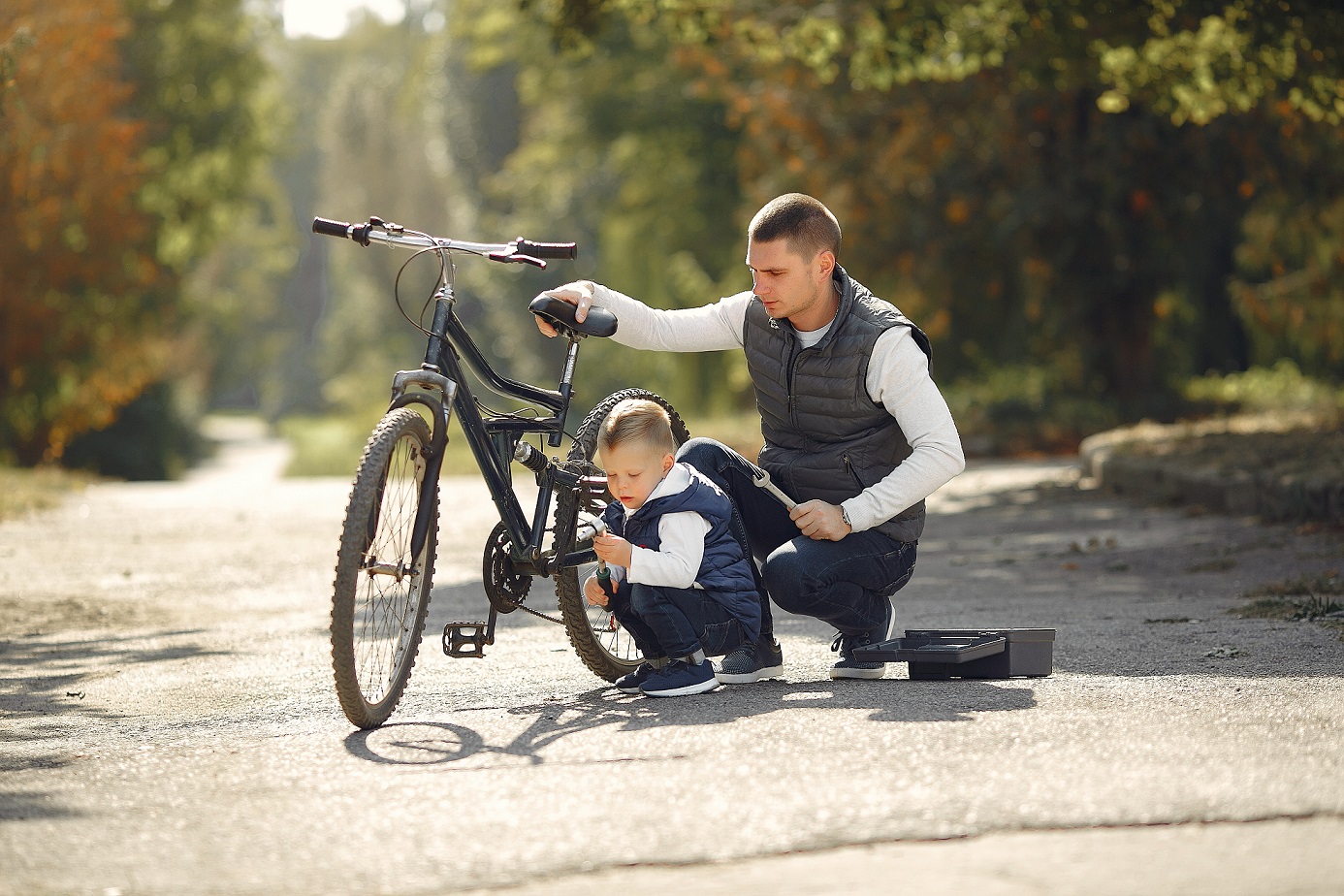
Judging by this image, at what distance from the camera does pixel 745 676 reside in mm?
5027

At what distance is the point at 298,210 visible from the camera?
102500mm

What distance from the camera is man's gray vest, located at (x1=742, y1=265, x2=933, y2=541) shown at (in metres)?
5.00

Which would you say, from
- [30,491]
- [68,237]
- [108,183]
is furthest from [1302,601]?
[68,237]

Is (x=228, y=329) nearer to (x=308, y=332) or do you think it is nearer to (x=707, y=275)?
(x=707, y=275)

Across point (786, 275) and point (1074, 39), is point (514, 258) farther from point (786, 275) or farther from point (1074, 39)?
point (1074, 39)

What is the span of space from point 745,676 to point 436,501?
43.6 inches

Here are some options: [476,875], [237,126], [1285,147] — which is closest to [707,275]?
[237,126]

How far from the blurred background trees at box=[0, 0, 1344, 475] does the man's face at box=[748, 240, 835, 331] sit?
5.32 metres

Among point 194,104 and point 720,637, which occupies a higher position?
point 194,104

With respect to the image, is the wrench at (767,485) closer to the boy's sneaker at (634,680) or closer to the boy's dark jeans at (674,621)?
the boy's dark jeans at (674,621)

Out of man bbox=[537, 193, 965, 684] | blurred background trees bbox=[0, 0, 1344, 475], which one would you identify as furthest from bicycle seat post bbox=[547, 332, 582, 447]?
blurred background trees bbox=[0, 0, 1344, 475]

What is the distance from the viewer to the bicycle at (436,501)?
4367 millimetres

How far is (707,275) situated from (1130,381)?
998cm

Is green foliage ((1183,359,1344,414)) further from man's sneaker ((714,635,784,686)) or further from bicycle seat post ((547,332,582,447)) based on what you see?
bicycle seat post ((547,332,582,447))
